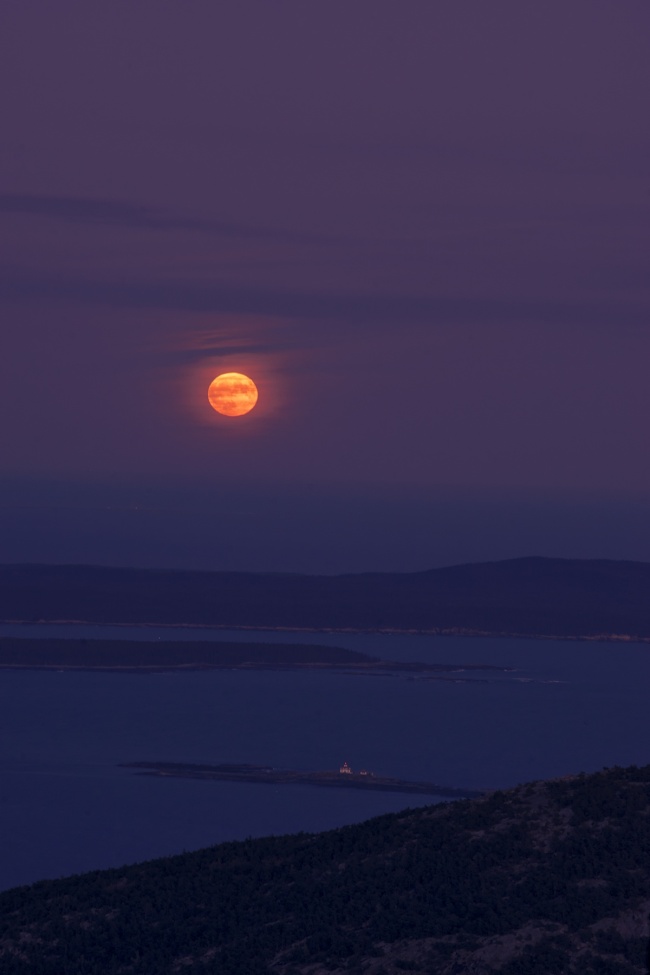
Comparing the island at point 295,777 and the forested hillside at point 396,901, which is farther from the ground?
the island at point 295,777

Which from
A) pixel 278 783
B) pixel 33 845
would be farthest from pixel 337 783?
pixel 33 845

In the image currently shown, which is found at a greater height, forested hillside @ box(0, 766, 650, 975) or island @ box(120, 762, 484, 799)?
island @ box(120, 762, 484, 799)

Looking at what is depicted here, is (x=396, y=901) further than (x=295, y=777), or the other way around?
(x=295, y=777)

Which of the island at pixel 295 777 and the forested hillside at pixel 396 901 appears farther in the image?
the island at pixel 295 777

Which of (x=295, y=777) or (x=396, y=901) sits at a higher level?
(x=295, y=777)
